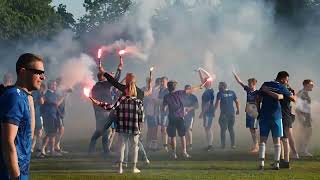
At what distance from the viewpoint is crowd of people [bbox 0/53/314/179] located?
5.48 m

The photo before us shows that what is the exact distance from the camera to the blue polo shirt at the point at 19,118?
211 inches

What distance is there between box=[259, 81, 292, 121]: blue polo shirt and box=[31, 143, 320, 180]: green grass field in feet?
3.62

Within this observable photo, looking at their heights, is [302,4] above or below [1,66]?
above

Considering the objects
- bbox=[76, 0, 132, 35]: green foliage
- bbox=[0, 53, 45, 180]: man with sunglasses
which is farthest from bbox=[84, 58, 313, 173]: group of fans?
bbox=[76, 0, 132, 35]: green foliage

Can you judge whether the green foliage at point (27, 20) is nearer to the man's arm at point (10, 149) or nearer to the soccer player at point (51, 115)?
the soccer player at point (51, 115)

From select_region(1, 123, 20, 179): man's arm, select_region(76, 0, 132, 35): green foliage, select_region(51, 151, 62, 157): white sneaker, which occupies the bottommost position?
select_region(1, 123, 20, 179): man's arm

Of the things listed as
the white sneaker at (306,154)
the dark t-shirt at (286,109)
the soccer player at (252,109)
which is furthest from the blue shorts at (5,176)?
the white sneaker at (306,154)

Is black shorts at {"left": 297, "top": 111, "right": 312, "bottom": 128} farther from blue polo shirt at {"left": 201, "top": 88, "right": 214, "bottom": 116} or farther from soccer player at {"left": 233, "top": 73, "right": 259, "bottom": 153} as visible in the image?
blue polo shirt at {"left": 201, "top": 88, "right": 214, "bottom": 116}

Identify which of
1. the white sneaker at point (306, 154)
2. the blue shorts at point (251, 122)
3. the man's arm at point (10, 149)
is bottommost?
the man's arm at point (10, 149)

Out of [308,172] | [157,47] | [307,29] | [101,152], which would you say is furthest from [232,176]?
[307,29]

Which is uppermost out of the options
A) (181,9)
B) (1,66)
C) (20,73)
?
(181,9)

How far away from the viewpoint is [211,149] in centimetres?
1869

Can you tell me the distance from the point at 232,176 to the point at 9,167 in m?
7.45

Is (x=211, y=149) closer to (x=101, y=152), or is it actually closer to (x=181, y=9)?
(x=101, y=152)
